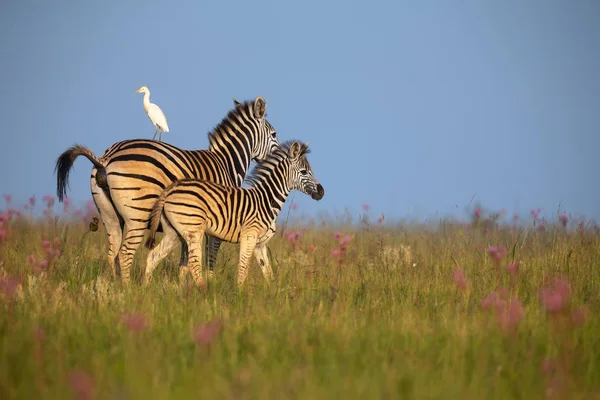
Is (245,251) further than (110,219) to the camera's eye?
No

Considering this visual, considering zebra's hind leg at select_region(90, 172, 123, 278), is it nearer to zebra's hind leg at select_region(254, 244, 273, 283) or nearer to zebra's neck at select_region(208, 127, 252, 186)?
zebra's hind leg at select_region(254, 244, 273, 283)

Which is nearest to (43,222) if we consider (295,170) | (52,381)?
(295,170)

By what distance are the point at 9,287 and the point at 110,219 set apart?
3.51 metres

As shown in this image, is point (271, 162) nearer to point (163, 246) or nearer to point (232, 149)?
point (232, 149)

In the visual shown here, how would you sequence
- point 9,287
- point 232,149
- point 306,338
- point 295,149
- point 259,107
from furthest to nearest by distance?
point 259,107 < point 232,149 < point 295,149 < point 9,287 < point 306,338

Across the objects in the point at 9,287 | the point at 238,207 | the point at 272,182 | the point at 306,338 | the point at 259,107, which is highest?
the point at 259,107

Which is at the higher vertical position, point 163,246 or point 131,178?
point 131,178

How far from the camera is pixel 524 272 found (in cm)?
1027

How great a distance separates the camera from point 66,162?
→ 981 centimetres

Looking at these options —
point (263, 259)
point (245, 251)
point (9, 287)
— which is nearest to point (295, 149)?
point (263, 259)

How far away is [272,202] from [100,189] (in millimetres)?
2388

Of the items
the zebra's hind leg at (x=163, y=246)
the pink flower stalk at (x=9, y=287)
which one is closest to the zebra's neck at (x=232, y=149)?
the zebra's hind leg at (x=163, y=246)

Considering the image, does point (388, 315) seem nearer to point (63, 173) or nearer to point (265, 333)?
point (265, 333)

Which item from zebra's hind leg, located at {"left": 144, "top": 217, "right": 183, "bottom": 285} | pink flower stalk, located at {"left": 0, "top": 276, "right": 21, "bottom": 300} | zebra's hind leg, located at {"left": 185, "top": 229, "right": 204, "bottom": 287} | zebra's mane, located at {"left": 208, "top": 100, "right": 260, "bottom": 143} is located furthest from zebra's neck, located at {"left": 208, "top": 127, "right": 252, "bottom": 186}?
pink flower stalk, located at {"left": 0, "top": 276, "right": 21, "bottom": 300}
